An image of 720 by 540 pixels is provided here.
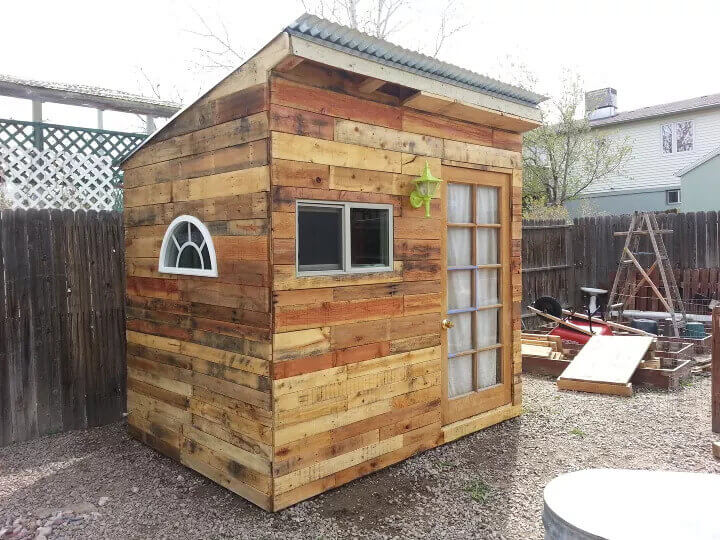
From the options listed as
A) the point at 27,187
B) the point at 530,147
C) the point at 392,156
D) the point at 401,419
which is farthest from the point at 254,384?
the point at 530,147

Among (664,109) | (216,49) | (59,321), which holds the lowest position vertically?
(59,321)

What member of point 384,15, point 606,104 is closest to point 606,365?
point 384,15

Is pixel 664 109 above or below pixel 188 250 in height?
above

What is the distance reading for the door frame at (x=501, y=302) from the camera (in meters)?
4.52

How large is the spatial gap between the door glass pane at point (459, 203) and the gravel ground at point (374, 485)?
185 cm

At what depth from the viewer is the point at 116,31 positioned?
15422 mm

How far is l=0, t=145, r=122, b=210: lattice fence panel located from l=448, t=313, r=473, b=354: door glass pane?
451 cm

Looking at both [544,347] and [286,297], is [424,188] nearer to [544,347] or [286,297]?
[286,297]

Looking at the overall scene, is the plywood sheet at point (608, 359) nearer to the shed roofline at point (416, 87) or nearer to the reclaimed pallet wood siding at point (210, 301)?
the shed roofline at point (416, 87)

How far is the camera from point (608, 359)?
6.66m

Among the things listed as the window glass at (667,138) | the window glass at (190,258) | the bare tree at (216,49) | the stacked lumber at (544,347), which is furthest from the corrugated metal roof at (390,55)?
the window glass at (667,138)

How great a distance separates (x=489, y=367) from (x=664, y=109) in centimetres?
2010

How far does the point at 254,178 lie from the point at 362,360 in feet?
4.71

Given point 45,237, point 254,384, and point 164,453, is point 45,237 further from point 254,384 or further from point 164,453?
point 254,384
